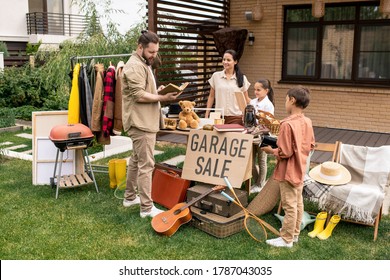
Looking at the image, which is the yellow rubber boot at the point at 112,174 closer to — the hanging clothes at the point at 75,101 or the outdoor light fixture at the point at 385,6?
the hanging clothes at the point at 75,101

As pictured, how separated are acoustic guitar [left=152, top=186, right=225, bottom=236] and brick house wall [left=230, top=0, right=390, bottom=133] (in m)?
5.68

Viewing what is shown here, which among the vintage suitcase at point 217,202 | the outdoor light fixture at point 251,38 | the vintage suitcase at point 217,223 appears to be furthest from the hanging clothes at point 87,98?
the outdoor light fixture at point 251,38

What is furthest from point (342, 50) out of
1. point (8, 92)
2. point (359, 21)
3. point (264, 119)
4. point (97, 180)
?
point (8, 92)

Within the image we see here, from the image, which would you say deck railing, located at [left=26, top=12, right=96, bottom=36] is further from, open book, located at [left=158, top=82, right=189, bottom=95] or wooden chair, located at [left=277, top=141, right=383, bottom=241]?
wooden chair, located at [left=277, top=141, right=383, bottom=241]

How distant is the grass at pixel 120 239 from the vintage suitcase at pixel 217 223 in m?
0.06

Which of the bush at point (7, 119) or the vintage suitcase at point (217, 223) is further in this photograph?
the bush at point (7, 119)

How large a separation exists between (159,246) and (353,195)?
6.18 feet

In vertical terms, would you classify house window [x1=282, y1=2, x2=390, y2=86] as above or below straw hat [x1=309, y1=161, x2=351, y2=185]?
above

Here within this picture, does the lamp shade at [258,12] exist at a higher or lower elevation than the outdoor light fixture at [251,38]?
higher

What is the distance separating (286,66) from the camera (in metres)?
9.78

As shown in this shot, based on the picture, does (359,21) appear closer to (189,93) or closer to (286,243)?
(189,93)

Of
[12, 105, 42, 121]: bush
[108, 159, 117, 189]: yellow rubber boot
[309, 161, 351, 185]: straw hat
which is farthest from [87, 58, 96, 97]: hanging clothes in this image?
[12, 105, 42, 121]: bush

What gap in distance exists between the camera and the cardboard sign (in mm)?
4461

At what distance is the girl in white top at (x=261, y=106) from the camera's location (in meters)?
5.04
